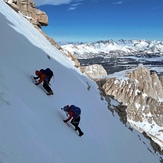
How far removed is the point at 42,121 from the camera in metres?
11.7

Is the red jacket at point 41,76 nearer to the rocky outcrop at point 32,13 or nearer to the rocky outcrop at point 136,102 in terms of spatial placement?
the rocky outcrop at point 32,13

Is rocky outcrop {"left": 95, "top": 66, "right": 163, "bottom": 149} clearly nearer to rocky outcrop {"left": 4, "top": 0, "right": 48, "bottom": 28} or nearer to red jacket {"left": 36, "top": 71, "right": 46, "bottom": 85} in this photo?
rocky outcrop {"left": 4, "top": 0, "right": 48, "bottom": 28}

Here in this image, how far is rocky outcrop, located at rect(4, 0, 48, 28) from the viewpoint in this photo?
118 ft

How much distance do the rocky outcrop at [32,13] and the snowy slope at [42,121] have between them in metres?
14.1

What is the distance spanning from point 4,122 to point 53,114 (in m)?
5.45

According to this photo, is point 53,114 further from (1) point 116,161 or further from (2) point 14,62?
(1) point 116,161

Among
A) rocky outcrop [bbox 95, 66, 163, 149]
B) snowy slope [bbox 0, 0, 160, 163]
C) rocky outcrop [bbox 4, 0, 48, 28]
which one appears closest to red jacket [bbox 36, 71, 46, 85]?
snowy slope [bbox 0, 0, 160, 163]

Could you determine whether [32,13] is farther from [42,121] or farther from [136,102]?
[136,102]

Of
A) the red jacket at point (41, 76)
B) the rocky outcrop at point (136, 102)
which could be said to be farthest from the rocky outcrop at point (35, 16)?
the rocky outcrop at point (136, 102)

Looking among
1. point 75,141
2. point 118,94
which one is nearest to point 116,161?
point 75,141

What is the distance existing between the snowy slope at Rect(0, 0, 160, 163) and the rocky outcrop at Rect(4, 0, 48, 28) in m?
14.1

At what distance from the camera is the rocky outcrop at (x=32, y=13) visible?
3597 centimetres

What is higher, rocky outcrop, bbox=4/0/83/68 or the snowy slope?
rocky outcrop, bbox=4/0/83/68

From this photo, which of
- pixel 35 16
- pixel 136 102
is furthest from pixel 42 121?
pixel 136 102
